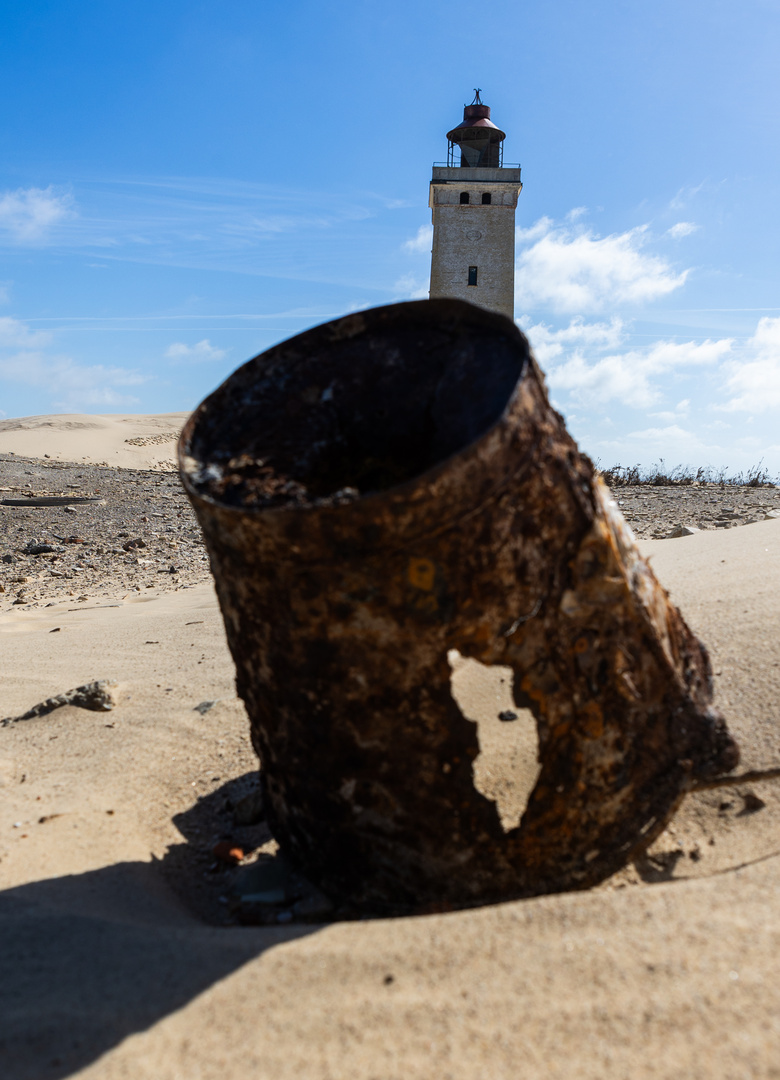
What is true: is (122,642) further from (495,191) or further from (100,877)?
(495,191)

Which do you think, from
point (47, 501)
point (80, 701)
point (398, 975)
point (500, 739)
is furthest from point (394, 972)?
point (47, 501)

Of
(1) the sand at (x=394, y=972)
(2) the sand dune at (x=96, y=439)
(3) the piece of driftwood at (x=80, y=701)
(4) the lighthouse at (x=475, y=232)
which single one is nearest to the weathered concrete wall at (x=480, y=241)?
(4) the lighthouse at (x=475, y=232)

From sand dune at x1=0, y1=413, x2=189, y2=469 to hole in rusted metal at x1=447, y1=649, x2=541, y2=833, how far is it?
18.5 m

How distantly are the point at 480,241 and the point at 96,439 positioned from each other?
49.0 ft

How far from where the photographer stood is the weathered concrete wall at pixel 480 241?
26.0m

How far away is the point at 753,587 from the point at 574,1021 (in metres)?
2.94

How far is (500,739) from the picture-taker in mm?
2676

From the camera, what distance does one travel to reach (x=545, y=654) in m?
1.62

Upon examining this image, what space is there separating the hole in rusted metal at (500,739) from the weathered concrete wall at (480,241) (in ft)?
81.1

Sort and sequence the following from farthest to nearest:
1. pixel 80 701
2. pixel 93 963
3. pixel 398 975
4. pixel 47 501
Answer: pixel 47 501 < pixel 80 701 < pixel 93 963 < pixel 398 975

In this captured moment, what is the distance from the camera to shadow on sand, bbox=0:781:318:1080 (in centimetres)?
127

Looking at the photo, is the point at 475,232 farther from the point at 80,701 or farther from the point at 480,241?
the point at 80,701

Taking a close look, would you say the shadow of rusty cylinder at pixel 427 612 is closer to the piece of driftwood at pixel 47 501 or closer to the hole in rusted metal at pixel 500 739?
the hole in rusted metal at pixel 500 739

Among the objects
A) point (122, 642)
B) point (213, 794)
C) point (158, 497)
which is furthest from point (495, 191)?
point (213, 794)
